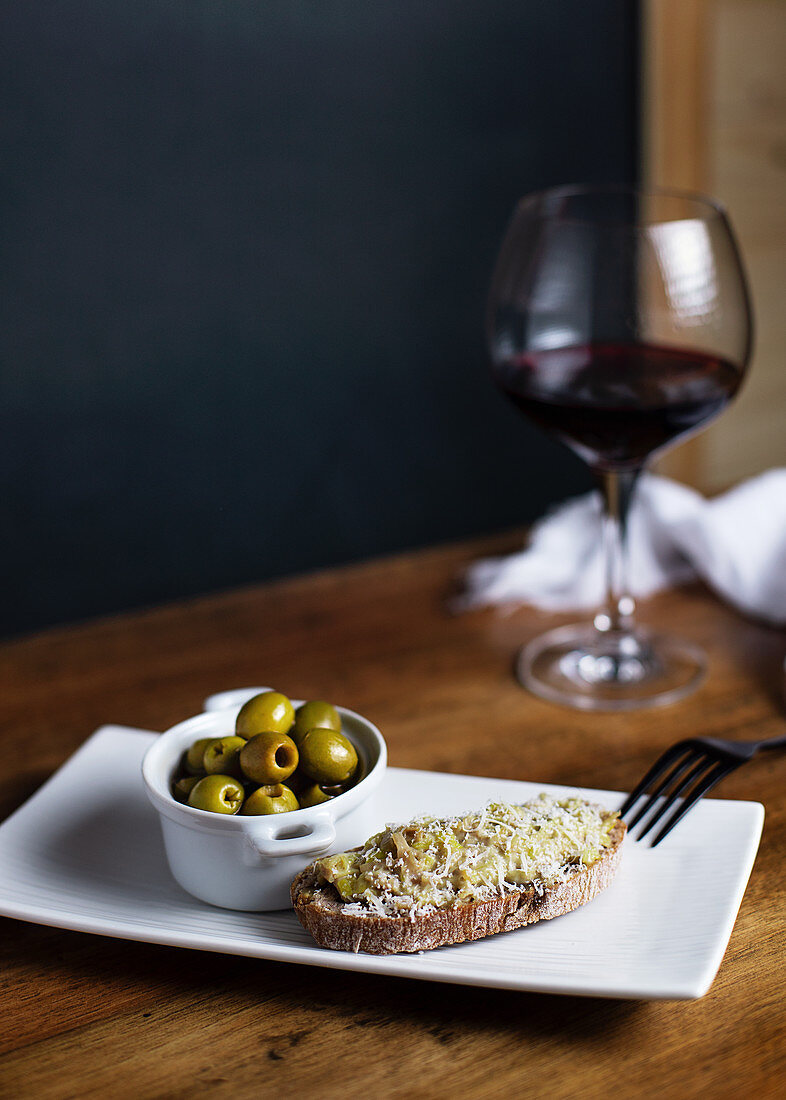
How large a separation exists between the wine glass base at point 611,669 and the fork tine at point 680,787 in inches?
6.2

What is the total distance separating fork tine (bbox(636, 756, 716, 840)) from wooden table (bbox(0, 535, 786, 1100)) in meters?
0.04

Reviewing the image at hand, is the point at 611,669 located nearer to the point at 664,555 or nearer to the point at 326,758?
the point at 664,555

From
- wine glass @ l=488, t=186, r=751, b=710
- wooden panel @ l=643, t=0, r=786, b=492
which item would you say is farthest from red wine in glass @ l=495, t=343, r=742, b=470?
wooden panel @ l=643, t=0, r=786, b=492

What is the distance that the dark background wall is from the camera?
115 cm

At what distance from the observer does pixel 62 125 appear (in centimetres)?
112

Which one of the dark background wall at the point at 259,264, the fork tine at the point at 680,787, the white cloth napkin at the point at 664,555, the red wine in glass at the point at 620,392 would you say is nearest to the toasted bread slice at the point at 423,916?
the fork tine at the point at 680,787

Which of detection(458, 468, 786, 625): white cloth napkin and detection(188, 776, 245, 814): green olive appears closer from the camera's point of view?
detection(188, 776, 245, 814): green olive

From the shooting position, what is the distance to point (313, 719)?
73cm

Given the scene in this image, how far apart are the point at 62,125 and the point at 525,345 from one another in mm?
517

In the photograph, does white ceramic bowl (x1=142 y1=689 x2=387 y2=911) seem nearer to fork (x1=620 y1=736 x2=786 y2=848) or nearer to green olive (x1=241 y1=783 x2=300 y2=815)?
green olive (x1=241 y1=783 x2=300 y2=815)

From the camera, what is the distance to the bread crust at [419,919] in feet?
1.97

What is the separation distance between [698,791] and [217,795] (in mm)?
319

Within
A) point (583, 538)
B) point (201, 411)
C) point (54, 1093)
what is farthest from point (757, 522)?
point (54, 1093)

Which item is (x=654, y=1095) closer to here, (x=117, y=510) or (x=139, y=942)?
(x=139, y=942)
